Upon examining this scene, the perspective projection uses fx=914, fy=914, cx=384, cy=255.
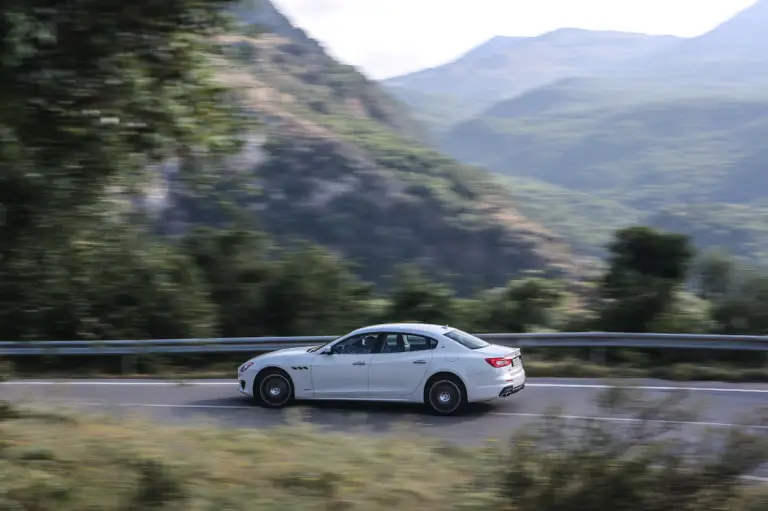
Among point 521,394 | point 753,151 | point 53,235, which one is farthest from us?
point 753,151

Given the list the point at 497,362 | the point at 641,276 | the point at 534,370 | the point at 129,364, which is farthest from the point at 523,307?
the point at 129,364

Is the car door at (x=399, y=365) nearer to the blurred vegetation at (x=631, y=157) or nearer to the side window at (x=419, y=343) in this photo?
the side window at (x=419, y=343)

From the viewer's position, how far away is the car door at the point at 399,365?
40.8 feet

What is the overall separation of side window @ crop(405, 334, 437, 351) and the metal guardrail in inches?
130

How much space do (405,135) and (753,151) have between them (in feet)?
80.7

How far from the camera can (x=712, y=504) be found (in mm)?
5574

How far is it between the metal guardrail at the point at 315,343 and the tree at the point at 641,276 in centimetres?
188

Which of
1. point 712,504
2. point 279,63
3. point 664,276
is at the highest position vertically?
point 279,63

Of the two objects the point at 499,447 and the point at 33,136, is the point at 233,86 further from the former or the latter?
the point at 499,447

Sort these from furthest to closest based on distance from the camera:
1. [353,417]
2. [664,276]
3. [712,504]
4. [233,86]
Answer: [664,276] → [353,417] → [233,86] → [712,504]

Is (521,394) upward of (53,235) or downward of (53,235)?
downward

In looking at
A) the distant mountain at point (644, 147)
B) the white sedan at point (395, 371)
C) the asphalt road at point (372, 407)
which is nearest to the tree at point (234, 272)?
the asphalt road at point (372, 407)

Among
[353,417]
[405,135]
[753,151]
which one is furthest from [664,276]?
[753,151]

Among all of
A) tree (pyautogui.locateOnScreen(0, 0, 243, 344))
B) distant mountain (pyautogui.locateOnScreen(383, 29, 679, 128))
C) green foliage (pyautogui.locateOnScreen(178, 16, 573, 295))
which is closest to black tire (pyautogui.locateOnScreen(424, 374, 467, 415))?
tree (pyautogui.locateOnScreen(0, 0, 243, 344))
